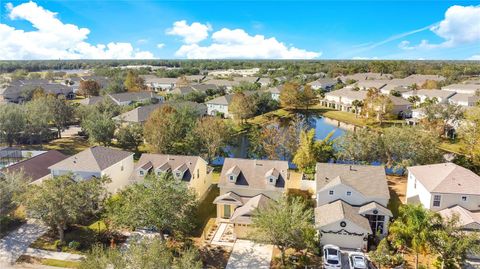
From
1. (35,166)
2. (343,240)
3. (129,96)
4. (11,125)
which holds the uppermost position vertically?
(129,96)

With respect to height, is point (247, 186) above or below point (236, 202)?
above

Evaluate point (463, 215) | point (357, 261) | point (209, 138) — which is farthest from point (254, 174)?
point (463, 215)

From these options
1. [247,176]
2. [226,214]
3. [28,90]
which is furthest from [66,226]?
[28,90]

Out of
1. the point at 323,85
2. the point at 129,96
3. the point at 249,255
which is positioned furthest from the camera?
the point at 323,85

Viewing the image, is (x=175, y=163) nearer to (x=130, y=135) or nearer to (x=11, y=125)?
(x=130, y=135)

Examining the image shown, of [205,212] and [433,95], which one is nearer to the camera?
[205,212]

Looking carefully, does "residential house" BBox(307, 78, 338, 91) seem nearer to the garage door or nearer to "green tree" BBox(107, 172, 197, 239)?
the garage door

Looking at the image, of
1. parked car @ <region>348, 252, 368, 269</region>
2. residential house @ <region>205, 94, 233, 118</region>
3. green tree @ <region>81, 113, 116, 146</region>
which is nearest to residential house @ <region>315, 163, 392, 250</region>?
parked car @ <region>348, 252, 368, 269</region>

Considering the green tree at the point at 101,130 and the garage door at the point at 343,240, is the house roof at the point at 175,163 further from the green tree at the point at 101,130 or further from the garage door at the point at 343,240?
the green tree at the point at 101,130
